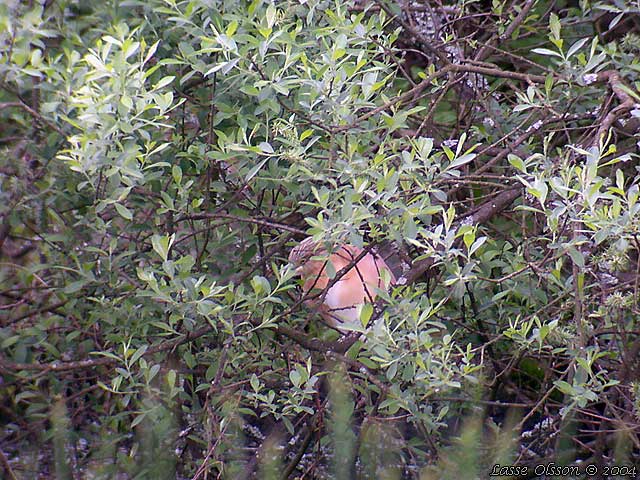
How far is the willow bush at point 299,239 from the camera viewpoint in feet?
7.07

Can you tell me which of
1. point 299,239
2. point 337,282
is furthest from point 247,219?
point 337,282

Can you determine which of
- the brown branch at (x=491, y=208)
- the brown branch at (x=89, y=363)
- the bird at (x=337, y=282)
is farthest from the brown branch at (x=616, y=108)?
the brown branch at (x=89, y=363)

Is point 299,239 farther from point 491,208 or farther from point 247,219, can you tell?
point 491,208

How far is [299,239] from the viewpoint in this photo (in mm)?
2727

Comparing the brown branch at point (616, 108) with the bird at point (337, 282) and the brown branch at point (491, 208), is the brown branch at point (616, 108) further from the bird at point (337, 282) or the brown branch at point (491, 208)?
the bird at point (337, 282)

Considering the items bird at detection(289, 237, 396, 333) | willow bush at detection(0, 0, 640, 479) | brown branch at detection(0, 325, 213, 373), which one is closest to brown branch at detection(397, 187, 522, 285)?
willow bush at detection(0, 0, 640, 479)

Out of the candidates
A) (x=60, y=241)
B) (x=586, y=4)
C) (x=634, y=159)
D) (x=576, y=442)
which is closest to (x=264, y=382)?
(x=60, y=241)

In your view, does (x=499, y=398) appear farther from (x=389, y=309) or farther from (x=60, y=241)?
(x=60, y=241)

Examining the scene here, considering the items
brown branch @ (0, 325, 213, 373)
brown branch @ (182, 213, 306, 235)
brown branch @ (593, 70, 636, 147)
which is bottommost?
brown branch @ (0, 325, 213, 373)

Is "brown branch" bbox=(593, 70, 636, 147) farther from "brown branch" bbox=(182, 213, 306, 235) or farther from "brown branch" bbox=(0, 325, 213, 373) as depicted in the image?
"brown branch" bbox=(0, 325, 213, 373)

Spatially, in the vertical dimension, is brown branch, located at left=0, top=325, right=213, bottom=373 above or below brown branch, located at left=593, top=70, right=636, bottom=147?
below

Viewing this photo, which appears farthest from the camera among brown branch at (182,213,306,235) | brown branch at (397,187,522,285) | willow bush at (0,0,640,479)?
brown branch at (397,187,522,285)

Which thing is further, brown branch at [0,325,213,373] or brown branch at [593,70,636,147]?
brown branch at [0,325,213,373]

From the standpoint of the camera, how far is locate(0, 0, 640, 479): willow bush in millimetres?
2156
